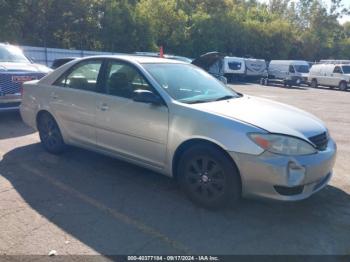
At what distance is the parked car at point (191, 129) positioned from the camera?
11.6 feet

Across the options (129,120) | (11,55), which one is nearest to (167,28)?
(11,55)

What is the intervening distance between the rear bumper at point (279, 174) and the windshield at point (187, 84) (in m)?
1.02

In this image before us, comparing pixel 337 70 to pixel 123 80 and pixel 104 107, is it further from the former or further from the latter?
pixel 104 107

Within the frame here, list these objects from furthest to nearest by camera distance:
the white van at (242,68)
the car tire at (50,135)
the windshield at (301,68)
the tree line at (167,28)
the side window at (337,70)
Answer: the windshield at (301,68)
the white van at (242,68)
the side window at (337,70)
the tree line at (167,28)
the car tire at (50,135)

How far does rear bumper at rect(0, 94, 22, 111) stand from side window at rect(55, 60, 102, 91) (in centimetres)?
267

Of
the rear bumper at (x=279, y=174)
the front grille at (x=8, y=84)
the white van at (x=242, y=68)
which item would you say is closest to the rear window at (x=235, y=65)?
the white van at (x=242, y=68)

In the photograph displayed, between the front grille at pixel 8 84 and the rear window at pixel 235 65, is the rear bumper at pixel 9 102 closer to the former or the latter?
the front grille at pixel 8 84

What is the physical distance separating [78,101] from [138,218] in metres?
2.04

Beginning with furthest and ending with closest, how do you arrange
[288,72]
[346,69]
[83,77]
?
[288,72] < [346,69] < [83,77]

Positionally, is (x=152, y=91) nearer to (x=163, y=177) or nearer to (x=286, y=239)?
(x=163, y=177)

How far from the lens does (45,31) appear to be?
2395 centimetres

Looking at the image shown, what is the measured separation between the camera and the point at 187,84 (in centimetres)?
456

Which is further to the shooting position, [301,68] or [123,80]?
[301,68]

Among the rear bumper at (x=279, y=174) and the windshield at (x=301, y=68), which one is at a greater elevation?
the windshield at (x=301, y=68)
